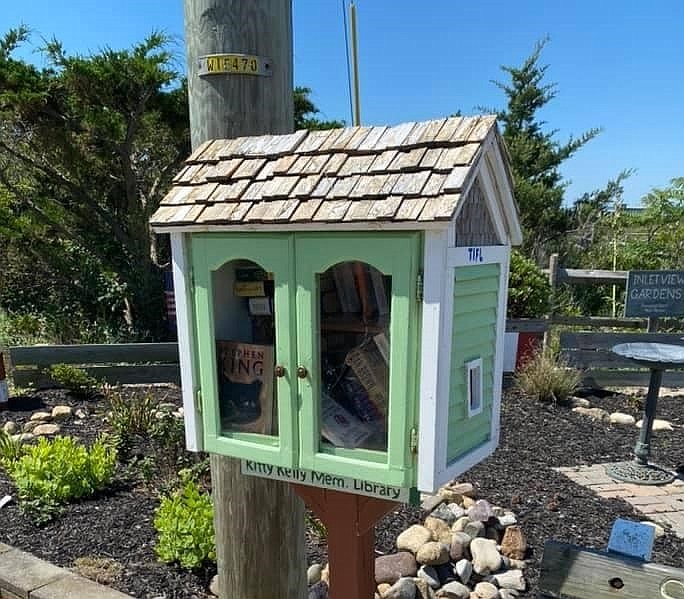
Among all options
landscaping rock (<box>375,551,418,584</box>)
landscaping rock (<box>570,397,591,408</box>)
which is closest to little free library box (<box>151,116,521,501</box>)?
landscaping rock (<box>375,551,418,584</box>)

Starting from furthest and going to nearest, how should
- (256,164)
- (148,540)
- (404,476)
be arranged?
1. (148,540)
2. (256,164)
3. (404,476)

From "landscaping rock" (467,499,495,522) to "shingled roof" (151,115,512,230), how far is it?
8.27 feet

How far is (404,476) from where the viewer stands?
51.3 inches

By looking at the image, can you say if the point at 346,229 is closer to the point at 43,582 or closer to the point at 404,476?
the point at 404,476

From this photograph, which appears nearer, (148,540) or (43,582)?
(43,582)

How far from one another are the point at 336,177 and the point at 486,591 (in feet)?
7.38

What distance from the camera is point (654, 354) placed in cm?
436

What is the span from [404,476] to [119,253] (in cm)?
787

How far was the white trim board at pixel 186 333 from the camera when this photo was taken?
1.50 metres

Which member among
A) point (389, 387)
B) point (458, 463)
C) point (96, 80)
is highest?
point (96, 80)

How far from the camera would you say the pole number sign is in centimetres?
165

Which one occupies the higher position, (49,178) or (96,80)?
(96,80)

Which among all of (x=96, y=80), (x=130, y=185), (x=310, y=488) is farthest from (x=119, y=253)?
(x=310, y=488)

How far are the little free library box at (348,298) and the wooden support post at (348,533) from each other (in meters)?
0.21
